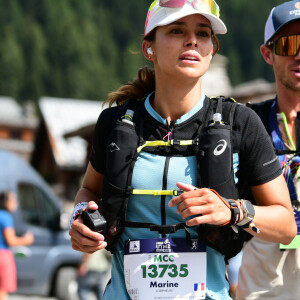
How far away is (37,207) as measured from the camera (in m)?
14.4

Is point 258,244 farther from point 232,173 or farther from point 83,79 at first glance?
point 83,79

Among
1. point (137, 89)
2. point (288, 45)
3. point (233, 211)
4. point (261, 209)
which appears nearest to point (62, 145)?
point (288, 45)

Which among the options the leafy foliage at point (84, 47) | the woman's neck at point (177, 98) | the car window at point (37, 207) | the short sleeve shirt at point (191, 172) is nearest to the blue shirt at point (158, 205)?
the short sleeve shirt at point (191, 172)

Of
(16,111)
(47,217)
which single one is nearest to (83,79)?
(16,111)

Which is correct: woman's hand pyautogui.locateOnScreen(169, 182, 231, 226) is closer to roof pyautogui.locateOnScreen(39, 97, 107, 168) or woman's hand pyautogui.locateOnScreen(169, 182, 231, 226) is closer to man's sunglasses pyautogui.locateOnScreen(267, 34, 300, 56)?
man's sunglasses pyautogui.locateOnScreen(267, 34, 300, 56)

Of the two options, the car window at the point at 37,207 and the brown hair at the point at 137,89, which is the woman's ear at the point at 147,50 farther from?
the car window at the point at 37,207

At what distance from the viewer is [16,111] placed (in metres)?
116

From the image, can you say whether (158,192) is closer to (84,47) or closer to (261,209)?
(261,209)

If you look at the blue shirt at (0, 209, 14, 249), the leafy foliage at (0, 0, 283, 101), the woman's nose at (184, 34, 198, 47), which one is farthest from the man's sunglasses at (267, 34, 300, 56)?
the leafy foliage at (0, 0, 283, 101)

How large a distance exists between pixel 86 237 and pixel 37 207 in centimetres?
1175

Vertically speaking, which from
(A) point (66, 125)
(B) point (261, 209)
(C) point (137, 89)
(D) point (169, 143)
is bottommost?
(B) point (261, 209)

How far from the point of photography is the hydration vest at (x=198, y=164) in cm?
276

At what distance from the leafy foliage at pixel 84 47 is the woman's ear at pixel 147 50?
90.0m

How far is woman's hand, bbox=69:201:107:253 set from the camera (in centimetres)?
278
